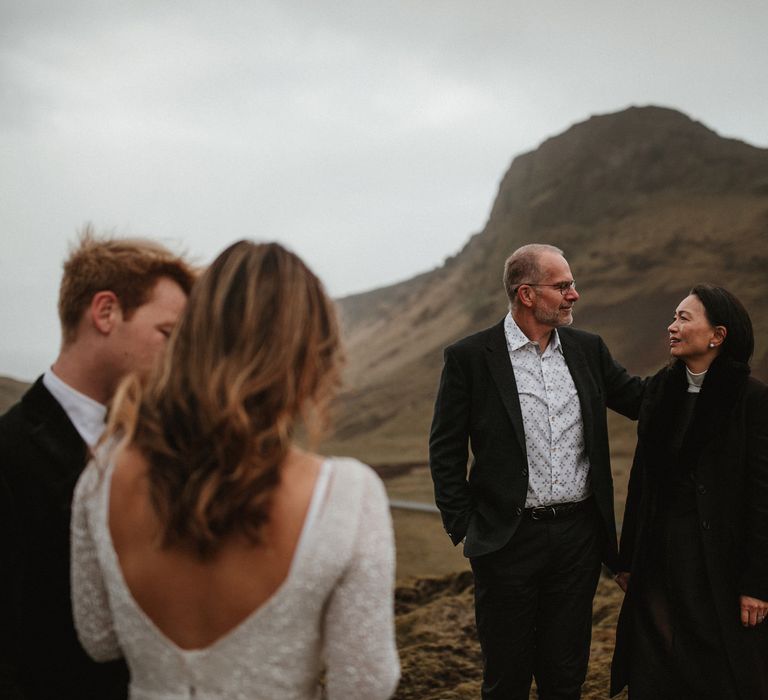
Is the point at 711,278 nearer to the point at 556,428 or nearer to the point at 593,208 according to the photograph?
the point at 593,208

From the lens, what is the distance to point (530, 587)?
2.70m

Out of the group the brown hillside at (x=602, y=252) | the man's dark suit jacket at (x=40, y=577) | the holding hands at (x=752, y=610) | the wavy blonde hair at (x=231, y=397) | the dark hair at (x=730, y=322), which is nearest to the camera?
the wavy blonde hair at (x=231, y=397)

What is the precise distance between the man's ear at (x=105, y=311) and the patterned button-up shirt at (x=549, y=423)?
1.71 metres

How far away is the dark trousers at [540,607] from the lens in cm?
269

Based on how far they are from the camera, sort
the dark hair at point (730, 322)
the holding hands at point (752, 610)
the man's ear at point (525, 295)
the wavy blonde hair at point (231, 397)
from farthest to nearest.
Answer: the man's ear at point (525, 295), the dark hair at point (730, 322), the holding hands at point (752, 610), the wavy blonde hair at point (231, 397)

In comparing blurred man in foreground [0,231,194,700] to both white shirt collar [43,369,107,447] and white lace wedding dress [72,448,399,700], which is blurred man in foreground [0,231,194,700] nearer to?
white shirt collar [43,369,107,447]

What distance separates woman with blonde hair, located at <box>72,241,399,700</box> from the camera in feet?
3.66

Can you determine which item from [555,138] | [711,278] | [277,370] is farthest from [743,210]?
[277,370]

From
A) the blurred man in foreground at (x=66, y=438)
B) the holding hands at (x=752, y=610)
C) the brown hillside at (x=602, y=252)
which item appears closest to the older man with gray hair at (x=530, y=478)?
the holding hands at (x=752, y=610)

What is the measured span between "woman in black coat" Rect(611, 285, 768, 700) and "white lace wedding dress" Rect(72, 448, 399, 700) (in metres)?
1.80

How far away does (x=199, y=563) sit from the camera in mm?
1127

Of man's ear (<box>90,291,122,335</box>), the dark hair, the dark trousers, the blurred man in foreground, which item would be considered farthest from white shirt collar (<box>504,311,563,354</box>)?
man's ear (<box>90,291,122,335</box>)

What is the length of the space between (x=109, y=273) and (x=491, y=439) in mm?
1694

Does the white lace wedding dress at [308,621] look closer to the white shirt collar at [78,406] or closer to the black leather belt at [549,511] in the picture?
the white shirt collar at [78,406]
